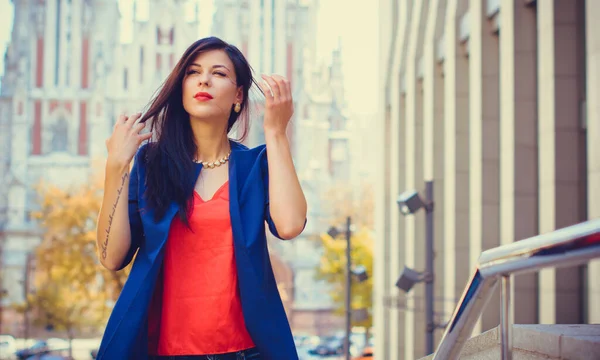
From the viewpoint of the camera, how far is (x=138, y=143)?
307cm

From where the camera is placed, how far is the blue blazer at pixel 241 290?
115 inches

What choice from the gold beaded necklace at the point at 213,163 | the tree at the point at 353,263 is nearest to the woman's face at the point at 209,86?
the gold beaded necklace at the point at 213,163

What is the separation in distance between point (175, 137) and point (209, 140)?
0.36ft

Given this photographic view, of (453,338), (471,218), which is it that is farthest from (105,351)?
(471,218)

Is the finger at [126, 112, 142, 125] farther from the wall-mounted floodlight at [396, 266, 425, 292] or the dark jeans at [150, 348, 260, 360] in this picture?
the wall-mounted floodlight at [396, 266, 425, 292]

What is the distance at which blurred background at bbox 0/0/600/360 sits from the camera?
1355 centimetres

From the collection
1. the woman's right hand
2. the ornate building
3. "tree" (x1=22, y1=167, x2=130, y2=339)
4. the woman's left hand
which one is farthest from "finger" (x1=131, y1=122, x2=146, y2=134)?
the ornate building

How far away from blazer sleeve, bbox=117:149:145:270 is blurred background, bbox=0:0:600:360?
0.58 meters

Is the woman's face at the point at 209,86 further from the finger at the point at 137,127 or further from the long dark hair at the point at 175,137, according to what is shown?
the finger at the point at 137,127

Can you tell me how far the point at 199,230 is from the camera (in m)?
3.02

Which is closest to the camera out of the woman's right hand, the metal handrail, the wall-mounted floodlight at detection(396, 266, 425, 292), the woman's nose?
the metal handrail

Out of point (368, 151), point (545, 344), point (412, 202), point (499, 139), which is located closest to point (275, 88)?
point (545, 344)

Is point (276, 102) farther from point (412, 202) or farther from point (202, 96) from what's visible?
point (412, 202)

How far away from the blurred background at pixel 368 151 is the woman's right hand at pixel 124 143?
59 centimetres
